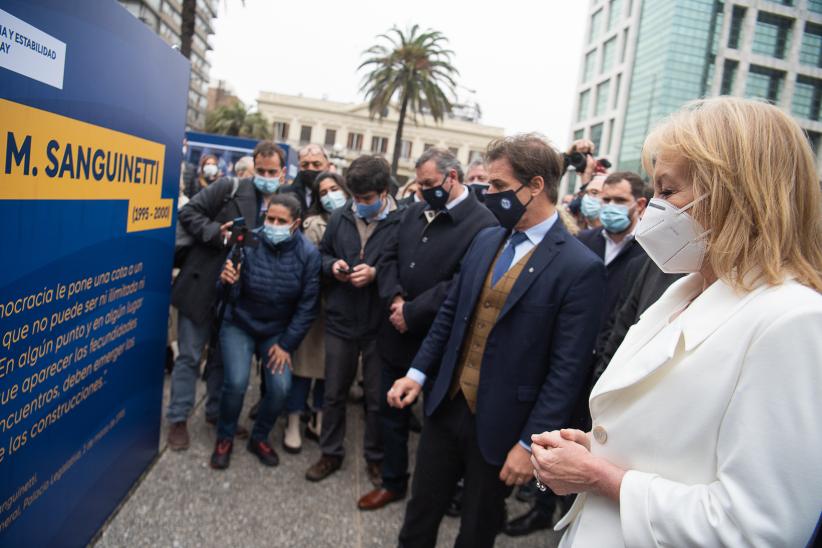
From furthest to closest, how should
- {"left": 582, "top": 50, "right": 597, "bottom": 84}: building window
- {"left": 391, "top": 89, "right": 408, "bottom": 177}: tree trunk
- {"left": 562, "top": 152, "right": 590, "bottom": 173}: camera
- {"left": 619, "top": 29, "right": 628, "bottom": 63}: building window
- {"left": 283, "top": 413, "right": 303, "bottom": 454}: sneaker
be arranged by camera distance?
1. {"left": 582, "top": 50, "right": 597, "bottom": 84}: building window
2. {"left": 619, "top": 29, "right": 628, "bottom": 63}: building window
3. {"left": 391, "top": 89, "right": 408, "bottom": 177}: tree trunk
4. {"left": 562, "top": 152, "right": 590, "bottom": 173}: camera
5. {"left": 283, "top": 413, "right": 303, "bottom": 454}: sneaker

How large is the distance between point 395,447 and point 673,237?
2619mm

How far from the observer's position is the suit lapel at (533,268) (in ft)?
7.55

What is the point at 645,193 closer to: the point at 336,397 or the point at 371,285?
the point at 371,285

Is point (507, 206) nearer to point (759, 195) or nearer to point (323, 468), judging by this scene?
point (759, 195)

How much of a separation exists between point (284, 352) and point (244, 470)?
0.88 m

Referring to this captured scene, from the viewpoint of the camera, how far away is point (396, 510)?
11.5 ft

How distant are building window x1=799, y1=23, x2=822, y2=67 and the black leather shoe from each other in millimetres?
43394

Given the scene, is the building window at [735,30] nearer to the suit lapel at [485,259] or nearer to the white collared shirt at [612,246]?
the white collared shirt at [612,246]

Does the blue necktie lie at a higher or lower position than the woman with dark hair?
higher

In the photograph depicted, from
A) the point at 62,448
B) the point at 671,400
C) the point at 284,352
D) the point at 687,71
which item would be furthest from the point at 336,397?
the point at 687,71

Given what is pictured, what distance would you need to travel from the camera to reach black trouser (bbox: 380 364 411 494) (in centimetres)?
353

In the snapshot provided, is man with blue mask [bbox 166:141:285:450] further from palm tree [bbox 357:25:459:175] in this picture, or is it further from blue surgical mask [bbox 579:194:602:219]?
palm tree [bbox 357:25:459:175]

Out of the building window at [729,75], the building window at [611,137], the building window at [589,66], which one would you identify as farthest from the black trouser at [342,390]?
the building window at [589,66]

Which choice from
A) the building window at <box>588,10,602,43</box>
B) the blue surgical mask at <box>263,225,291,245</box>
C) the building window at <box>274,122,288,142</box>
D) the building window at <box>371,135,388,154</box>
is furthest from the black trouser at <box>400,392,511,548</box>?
the building window at <box>274,122,288,142</box>
